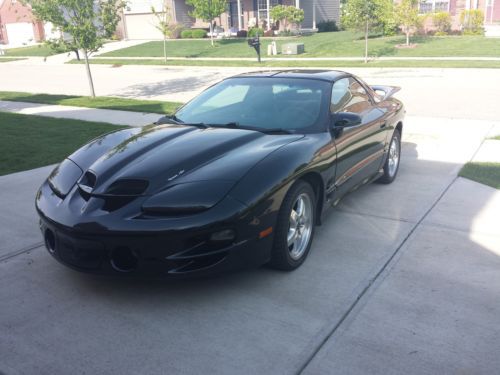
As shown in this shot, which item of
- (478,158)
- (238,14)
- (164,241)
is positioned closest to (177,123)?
(164,241)

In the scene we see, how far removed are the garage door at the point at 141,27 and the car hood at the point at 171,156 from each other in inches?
1497

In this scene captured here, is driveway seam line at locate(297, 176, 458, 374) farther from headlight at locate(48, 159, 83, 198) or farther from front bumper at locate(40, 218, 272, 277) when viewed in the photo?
headlight at locate(48, 159, 83, 198)

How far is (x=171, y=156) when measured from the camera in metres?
4.04

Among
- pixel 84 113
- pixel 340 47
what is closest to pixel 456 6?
pixel 340 47

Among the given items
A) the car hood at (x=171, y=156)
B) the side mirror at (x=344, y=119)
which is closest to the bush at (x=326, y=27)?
the side mirror at (x=344, y=119)

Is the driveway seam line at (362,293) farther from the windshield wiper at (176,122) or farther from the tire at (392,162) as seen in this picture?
the windshield wiper at (176,122)

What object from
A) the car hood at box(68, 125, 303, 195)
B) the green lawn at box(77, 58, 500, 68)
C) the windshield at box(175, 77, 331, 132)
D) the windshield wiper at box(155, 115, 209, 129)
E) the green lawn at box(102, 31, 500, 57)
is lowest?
the green lawn at box(77, 58, 500, 68)

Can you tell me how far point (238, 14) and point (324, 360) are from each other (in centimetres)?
3789

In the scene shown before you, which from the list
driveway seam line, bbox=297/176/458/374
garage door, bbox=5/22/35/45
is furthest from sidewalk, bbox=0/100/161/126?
garage door, bbox=5/22/35/45

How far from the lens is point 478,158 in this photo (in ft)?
24.6

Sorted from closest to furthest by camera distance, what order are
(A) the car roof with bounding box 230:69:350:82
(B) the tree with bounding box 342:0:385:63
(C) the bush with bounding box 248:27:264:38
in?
(A) the car roof with bounding box 230:69:350:82, (B) the tree with bounding box 342:0:385:63, (C) the bush with bounding box 248:27:264:38

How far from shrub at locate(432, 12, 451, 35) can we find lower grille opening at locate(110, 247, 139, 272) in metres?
29.2

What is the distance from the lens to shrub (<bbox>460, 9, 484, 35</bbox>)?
29188mm

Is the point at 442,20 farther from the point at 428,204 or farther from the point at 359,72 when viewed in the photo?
the point at 428,204
